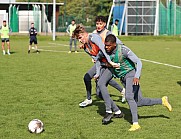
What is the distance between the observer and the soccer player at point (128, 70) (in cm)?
745

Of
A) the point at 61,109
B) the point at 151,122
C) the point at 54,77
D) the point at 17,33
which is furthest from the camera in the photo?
the point at 17,33

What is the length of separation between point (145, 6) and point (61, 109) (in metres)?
42.3

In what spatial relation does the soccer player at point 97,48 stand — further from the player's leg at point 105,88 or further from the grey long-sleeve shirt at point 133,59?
the grey long-sleeve shirt at point 133,59

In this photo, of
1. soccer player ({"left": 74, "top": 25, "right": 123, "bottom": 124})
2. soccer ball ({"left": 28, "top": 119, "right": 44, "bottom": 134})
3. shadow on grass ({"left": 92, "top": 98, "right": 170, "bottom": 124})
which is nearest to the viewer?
soccer ball ({"left": 28, "top": 119, "right": 44, "bottom": 134})

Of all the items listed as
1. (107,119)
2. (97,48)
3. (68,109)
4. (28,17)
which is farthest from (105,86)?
(28,17)

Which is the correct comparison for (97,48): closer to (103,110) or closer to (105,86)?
(105,86)

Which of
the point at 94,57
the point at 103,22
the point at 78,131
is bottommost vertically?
the point at 78,131

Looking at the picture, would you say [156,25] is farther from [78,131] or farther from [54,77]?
[78,131]

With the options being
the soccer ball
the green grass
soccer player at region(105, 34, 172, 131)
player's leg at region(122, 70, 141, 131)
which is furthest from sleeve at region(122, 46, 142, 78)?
the soccer ball

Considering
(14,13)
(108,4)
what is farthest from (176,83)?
(108,4)

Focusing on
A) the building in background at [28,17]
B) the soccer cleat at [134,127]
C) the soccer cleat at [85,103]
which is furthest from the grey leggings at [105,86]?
the building in background at [28,17]

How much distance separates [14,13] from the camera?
2058 inches

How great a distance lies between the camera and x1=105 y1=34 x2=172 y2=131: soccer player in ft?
24.5

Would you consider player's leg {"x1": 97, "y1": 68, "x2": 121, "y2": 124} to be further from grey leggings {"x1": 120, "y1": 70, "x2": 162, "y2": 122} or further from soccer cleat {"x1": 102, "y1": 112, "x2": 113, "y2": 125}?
grey leggings {"x1": 120, "y1": 70, "x2": 162, "y2": 122}
